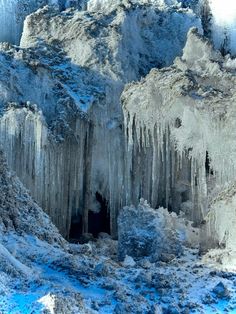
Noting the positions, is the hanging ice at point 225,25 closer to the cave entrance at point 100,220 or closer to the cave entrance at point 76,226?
the cave entrance at point 100,220

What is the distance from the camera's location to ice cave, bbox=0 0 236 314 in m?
17.8

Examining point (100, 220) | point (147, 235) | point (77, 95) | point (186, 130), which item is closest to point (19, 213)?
point (147, 235)

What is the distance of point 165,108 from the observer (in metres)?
20.8

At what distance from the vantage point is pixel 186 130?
67.9 ft

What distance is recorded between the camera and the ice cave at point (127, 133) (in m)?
17.8

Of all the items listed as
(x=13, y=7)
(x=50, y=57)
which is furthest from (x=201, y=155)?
(x=13, y=7)

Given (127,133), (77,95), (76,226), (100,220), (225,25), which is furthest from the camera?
(225,25)

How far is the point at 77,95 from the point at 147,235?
18.5 feet

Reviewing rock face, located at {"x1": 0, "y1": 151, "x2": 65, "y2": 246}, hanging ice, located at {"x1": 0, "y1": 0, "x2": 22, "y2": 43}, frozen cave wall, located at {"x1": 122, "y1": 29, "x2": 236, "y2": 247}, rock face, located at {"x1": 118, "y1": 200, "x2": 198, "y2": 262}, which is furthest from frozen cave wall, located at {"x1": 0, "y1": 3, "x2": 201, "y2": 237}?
rock face, located at {"x1": 0, "y1": 151, "x2": 65, "y2": 246}

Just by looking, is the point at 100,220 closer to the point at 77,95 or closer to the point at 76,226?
the point at 76,226

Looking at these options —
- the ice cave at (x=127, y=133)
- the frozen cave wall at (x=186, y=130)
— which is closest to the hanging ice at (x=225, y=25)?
the ice cave at (x=127, y=133)

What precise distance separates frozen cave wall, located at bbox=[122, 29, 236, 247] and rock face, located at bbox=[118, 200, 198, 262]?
4.43 feet

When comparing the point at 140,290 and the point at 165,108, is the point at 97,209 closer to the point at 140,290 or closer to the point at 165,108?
the point at 165,108

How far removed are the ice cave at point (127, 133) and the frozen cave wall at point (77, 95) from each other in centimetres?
3
